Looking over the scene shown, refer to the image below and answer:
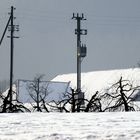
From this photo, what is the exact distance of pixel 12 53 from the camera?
149ft

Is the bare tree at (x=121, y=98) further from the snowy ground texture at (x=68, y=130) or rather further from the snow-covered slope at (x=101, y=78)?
the snow-covered slope at (x=101, y=78)

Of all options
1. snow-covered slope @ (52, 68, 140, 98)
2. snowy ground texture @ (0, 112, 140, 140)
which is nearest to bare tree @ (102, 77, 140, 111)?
snowy ground texture @ (0, 112, 140, 140)

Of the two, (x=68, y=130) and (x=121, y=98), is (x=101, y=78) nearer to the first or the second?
(x=121, y=98)

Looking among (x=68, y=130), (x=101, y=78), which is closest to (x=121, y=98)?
(x=68, y=130)

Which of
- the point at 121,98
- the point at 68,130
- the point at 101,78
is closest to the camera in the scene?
the point at 68,130

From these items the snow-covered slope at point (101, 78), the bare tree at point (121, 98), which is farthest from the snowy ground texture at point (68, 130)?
the snow-covered slope at point (101, 78)

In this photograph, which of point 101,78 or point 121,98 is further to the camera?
point 101,78

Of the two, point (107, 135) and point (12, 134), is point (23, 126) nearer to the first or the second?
point (12, 134)

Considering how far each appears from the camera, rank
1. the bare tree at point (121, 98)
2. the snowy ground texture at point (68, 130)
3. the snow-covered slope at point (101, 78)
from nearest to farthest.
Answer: the snowy ground texture at point (68, 130) → the bare tree at point (121, 98) → the snow-covered slope at point (101, 78)

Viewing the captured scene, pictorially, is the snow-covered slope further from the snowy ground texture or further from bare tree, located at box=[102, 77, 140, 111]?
the snowy ground texture

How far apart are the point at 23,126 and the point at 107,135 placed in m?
1.80

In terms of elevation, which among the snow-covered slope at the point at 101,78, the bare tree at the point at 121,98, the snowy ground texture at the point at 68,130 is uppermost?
the snow-covered slope at the point at 101,78

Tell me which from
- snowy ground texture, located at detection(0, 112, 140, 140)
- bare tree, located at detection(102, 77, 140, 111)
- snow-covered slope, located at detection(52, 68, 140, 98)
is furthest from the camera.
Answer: snow-covered slope, located at detection(52, 68, 140, 98)

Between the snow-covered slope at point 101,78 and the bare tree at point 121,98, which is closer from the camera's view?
the bare tree at point 121,98
